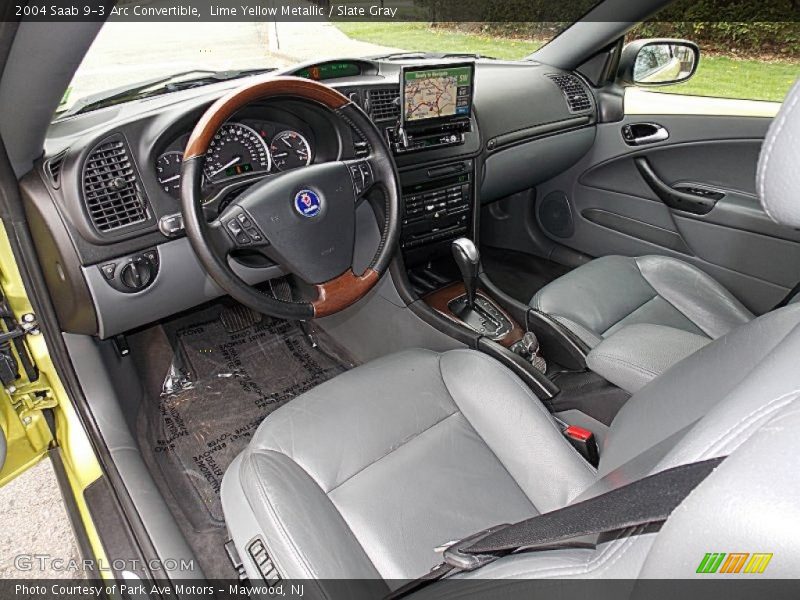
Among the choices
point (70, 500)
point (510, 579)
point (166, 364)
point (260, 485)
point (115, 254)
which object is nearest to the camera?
point (510, 579)

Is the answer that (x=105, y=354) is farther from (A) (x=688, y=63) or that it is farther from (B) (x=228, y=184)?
(A) (x=688, y=63)

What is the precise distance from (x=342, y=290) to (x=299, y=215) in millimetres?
207

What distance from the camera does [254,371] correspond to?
2215 millimetres

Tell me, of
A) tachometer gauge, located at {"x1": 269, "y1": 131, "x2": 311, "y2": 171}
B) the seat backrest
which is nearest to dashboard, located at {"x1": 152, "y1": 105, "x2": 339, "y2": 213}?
tachometer gauge, located at {"x1": 269, "y1": 131, "x2": 311, "y2": 171}

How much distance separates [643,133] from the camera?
2.58 m

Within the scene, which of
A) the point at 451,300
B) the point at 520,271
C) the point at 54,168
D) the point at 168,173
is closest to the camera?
the point at 54,168

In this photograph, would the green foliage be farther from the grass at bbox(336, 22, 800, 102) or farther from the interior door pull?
the interior door pull

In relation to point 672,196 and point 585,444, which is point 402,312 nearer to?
point 585,444

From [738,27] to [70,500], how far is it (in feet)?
9.44

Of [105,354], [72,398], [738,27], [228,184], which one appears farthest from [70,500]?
[738,27]

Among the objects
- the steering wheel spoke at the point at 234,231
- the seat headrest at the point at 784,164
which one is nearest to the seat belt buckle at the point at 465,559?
the seat headrest at the point at 784,164

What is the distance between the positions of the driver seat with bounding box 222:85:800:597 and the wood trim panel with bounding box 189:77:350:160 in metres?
0.59

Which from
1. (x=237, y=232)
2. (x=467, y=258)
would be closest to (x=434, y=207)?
(x=467, y=258)

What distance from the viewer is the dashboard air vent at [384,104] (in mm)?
1900
